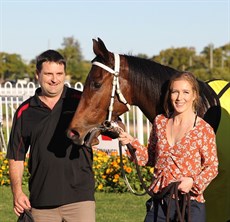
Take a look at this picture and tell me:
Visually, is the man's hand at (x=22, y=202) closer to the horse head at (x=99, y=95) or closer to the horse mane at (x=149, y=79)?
the horse head at (x=99, y=95)

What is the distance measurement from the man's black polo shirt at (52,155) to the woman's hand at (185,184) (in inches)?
31.8

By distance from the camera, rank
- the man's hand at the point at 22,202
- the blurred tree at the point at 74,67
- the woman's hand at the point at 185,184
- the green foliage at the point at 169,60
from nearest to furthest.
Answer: the woman's hand at the point at 185,184
the man's hand at the point at 22,202
the blurred tree at the point at 74,67
the green foliage at the point at 169,60

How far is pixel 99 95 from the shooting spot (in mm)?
3996

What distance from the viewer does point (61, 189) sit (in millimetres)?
4020

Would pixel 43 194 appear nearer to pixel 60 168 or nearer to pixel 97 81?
pixel 60 168

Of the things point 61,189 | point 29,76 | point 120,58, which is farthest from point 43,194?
point 29,76

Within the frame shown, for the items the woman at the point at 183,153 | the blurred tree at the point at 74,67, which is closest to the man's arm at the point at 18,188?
the woman at the point at 183,153

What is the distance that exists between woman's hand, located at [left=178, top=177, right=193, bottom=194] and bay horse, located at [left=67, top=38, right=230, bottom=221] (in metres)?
0.72

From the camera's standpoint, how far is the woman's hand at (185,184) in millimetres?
3512

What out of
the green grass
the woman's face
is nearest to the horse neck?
the woman's face

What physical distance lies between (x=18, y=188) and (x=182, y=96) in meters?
1.30

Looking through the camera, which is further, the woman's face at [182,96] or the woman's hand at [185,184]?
the woman's face at [182,96]

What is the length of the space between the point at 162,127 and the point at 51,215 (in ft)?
3.21

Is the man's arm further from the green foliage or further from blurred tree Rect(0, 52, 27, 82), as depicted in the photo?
blurred tree Rect(0, 52, 27, 82)
